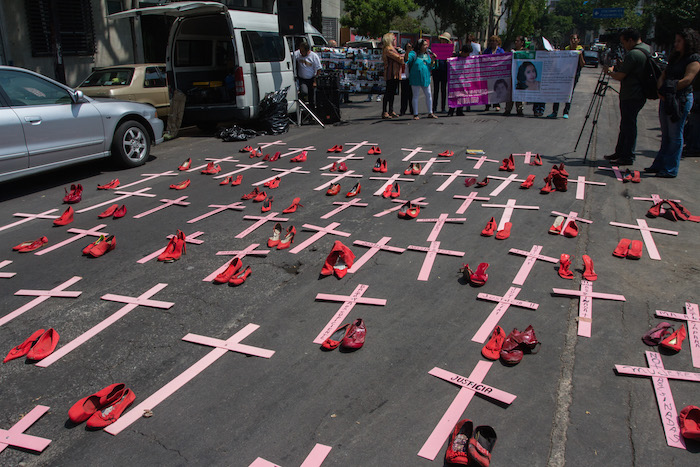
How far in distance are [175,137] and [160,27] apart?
9614 mm

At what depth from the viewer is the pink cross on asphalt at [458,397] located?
2.70 metres

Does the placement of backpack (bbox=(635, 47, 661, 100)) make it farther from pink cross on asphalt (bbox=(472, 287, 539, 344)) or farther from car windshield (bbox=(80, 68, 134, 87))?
car windshield (bbox=(80, 68, 134, 87))

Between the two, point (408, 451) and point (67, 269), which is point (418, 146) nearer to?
point (67, 269)

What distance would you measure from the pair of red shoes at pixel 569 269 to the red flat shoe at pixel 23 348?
409 cm

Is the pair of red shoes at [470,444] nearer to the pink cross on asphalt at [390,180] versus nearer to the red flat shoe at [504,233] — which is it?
the red flat shoe at [504,233]

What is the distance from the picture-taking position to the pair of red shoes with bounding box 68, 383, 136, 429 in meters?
2.89

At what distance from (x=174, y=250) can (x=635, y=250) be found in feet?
14.4

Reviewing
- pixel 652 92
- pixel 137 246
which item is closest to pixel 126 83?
pixel 137 246

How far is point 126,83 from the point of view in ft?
38.4

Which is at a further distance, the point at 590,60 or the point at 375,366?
the point at 590,60

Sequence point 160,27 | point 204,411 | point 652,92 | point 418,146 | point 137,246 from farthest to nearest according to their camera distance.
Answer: point 160,27 < point 418,146 < point 652,92 < point 137,246 < point 204,411

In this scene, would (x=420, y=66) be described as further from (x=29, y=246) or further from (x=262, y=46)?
(x=29, y=246)

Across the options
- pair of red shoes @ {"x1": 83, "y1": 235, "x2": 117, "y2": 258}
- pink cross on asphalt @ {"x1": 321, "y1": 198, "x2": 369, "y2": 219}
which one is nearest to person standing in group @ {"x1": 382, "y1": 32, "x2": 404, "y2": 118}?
pink cross on asphalt @ {"x1": 321, "y1": 198, "x2": 369, "y2": 219}

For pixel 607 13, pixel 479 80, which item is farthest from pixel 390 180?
pixel 607 13
